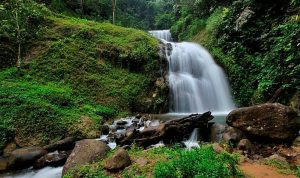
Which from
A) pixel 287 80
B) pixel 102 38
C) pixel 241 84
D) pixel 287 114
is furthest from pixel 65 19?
pixel 287 114

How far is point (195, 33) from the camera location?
25.3 meters

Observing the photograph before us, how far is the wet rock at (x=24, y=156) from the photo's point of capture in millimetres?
9211

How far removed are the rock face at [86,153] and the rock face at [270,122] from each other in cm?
443

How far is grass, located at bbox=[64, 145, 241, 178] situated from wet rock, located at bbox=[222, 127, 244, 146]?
1809mm

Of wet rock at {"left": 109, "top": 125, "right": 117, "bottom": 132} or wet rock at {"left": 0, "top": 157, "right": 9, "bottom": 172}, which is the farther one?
wet rock at {"left": 109, "top": 125, "right": 117, "bottom": 132}

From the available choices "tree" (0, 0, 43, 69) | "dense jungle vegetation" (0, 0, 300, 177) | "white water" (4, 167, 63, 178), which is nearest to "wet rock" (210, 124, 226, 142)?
"dense jungle vegetation" (0, 0, 300, 177)

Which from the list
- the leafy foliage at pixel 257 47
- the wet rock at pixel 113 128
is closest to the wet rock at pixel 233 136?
the leafy foliage at pixel 257 47

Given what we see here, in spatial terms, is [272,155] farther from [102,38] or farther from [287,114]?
[102,38]

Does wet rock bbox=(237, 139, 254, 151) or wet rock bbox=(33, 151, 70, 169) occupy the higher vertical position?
wet rock bbox=(237, 139, 254, 151)

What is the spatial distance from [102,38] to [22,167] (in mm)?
10473

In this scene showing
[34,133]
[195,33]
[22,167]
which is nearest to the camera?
[22,167]

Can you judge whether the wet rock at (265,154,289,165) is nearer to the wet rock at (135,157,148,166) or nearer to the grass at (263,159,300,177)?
the grass at (263,159,300,177)

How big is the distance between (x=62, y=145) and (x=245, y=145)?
19.6 feet

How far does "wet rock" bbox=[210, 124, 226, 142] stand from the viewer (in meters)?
9.87
